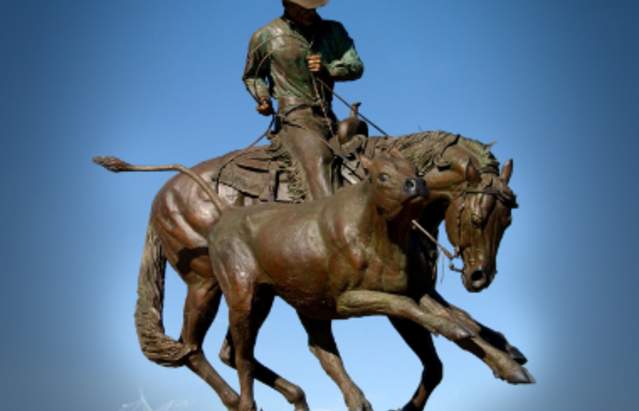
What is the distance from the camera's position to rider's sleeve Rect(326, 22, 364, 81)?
32.3ft

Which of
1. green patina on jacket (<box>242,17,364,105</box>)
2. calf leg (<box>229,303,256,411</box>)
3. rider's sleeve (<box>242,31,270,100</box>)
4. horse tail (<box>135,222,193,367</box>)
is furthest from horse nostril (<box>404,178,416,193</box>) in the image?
horse tail (<box>135,222,193,367</box>)

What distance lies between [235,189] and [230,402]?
193cm

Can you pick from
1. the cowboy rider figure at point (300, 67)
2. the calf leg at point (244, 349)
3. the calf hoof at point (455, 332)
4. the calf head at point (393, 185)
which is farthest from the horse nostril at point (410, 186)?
the cowboy rider figure at point (300, 67)

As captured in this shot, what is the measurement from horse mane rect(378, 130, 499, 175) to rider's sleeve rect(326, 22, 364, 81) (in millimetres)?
1092

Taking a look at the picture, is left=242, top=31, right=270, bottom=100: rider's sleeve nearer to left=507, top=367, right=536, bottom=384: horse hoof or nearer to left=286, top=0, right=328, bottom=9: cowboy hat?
left=286, top=0, right=328, bottom=9: cowboy hat

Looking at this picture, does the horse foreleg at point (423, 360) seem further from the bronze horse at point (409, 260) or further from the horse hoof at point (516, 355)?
the horse hoof at point (516, 355)

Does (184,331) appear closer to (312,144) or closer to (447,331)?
(312,144)

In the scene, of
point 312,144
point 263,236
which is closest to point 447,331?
point 263,236

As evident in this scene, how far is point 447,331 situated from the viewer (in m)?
7.39

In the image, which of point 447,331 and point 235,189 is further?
point 235,189

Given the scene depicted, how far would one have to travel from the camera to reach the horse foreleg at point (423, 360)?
349 inches

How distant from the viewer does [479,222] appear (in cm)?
818

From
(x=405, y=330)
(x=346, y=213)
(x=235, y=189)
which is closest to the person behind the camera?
(x=346, y=213)

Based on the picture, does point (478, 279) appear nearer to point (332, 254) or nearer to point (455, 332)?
point (455, 332)
